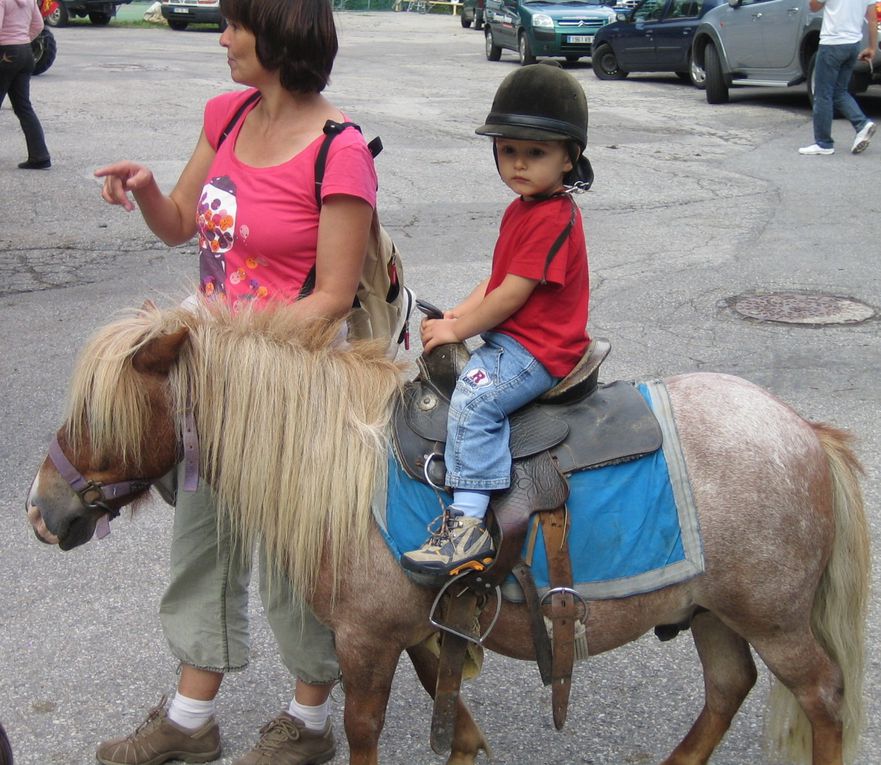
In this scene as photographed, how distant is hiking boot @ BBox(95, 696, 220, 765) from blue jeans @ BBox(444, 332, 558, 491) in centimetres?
128

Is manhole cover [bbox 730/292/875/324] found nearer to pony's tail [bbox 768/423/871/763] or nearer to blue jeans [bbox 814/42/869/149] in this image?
pony's tail [bbox 768/423/871/763]

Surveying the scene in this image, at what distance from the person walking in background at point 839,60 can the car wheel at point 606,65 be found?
767 cm

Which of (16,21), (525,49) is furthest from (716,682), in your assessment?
(525,49)

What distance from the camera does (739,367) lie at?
5.89 metres

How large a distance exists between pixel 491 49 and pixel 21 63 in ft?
47.3

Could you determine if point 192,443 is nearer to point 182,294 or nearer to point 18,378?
point 182,294

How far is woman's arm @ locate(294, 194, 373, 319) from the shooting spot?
8.71 ft

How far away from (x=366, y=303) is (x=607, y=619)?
1064mm

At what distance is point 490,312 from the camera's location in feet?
8.14

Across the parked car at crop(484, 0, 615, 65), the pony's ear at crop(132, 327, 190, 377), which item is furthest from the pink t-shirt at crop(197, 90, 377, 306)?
the parked car at crop(484, 0, 615, 65)

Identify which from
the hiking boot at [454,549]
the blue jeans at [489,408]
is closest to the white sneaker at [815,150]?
the blue jeans at [489,408]

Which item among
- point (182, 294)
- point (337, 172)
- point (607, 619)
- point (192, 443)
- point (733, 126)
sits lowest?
point (733, 126)

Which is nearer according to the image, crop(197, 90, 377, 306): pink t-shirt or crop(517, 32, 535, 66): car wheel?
crop(197, 90, 377, 306): pink t-shirt

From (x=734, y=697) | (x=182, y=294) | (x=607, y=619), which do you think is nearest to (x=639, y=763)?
(x=734, y=697)
